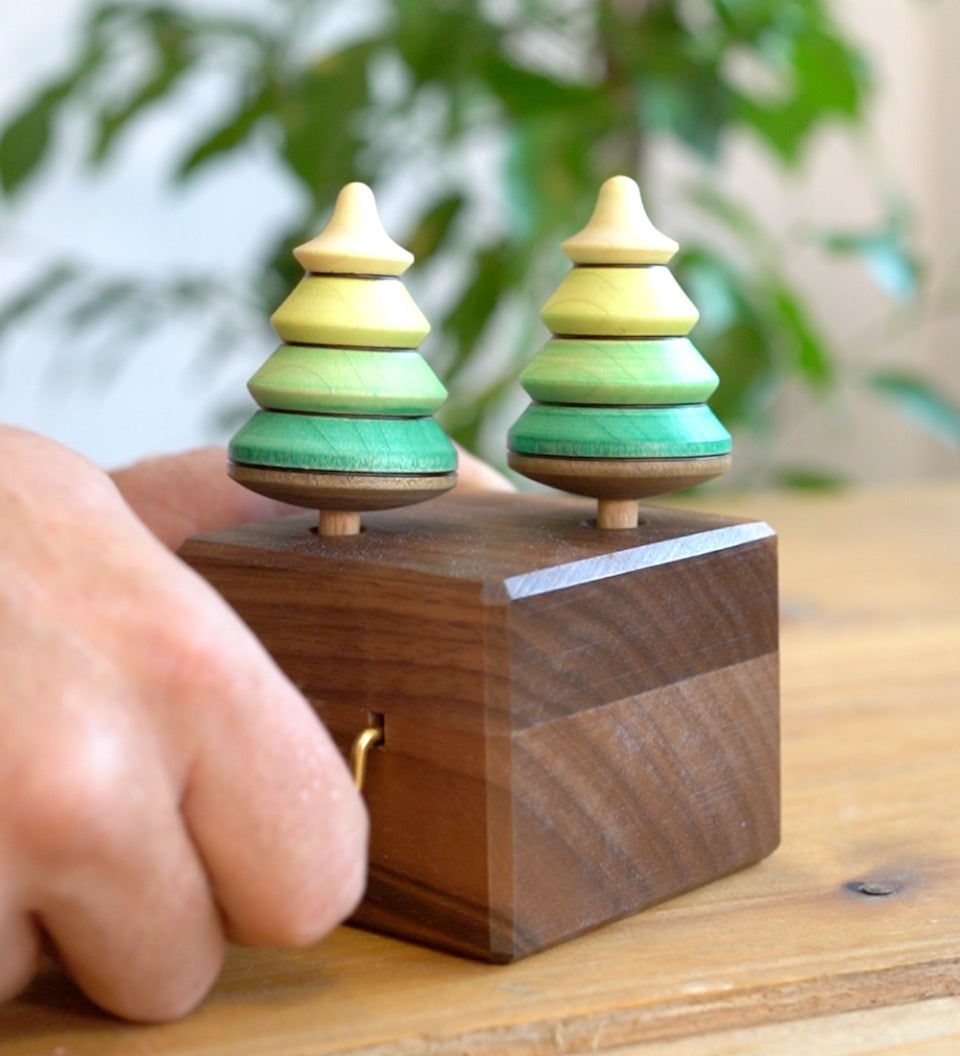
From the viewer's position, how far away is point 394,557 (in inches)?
18.1

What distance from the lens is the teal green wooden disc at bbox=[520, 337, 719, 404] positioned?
50 cm

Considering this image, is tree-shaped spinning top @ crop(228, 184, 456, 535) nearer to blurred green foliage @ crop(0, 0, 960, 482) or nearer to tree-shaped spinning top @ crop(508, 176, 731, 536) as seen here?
tree-shaped spinning top @ crop(508, 176, 731, 536)

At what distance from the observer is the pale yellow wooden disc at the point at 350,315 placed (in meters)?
0.48

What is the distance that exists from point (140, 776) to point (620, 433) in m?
0.19

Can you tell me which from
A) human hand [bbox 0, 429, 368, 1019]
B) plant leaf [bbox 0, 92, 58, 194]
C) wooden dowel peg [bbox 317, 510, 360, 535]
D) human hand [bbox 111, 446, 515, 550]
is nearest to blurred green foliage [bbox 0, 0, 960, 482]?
plant leaf [bbox 0, 92, 58, 194]

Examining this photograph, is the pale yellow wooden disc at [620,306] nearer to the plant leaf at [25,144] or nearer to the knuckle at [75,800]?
the knuckle at [75,800]

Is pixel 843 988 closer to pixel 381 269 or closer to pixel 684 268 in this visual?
pixel 381 269

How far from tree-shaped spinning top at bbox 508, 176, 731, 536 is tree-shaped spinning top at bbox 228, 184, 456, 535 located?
0.04 metres

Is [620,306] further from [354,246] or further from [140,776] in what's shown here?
[140,776]

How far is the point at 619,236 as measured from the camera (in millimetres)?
503

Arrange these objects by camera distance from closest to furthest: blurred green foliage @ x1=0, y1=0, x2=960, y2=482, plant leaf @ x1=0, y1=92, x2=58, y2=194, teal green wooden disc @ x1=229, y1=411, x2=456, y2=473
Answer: teal green wooden disc @ x1=229, y1=411, x2=456, y2=473
blurred green foliage @ x1=0, y1=0, x2=960, y2=482
plant leaf @ x1=0, y1=92, x2=58, y2=194

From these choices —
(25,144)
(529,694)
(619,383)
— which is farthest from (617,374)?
(25,144)

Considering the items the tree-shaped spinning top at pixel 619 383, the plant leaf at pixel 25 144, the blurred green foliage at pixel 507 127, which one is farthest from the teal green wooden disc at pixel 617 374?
the plant leaf at pixel 25 144

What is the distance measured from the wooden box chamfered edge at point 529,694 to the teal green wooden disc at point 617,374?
42mm
